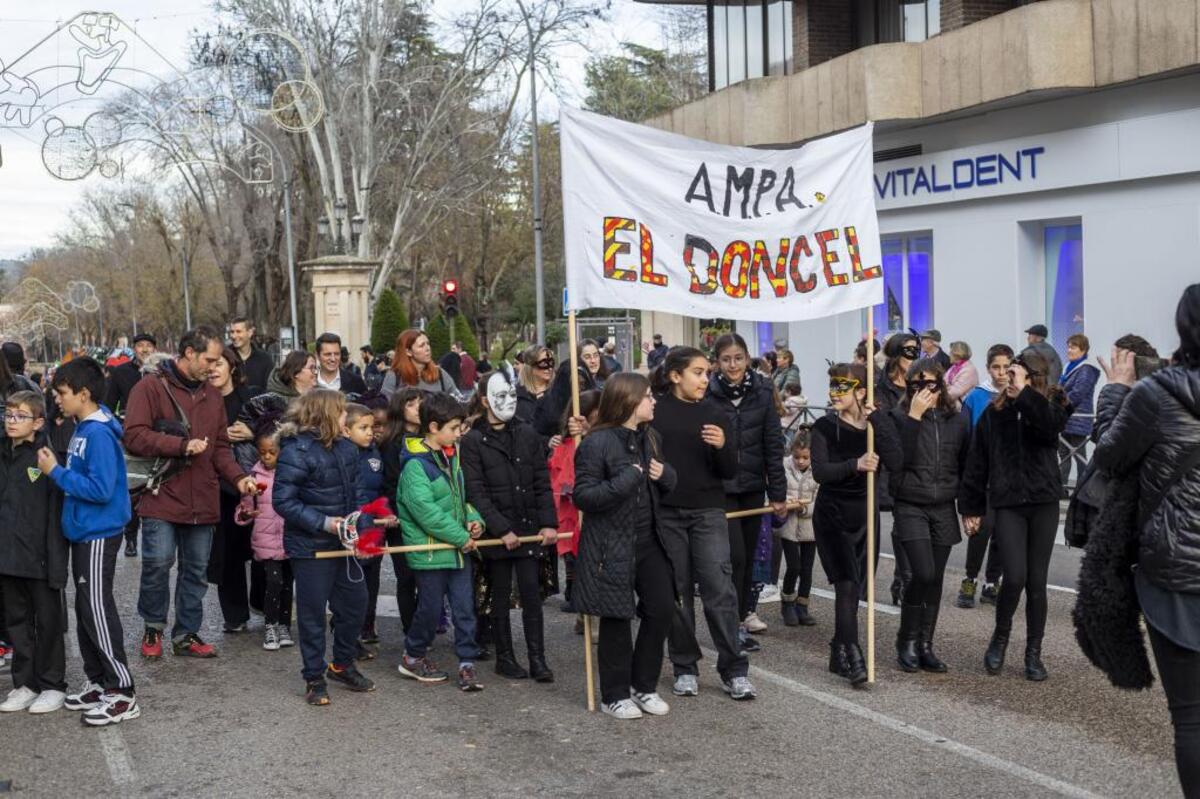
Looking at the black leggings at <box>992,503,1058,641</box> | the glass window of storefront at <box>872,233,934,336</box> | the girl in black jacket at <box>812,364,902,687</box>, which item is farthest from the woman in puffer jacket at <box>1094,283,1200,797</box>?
the glass window of storefront at <box>872,233,934,336</box>

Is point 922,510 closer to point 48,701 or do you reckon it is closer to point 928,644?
point 928,644

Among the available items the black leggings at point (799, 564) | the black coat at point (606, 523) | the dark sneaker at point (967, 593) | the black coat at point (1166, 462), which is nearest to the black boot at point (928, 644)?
the black leggings at point (799, 564)

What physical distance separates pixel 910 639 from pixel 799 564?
69.2 inches

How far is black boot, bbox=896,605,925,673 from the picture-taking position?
793 centimetres

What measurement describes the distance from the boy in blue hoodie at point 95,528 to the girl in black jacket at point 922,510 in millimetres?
4129

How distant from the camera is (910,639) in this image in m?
7.96

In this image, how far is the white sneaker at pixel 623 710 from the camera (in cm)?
705

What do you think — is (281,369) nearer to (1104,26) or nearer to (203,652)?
(203,652)

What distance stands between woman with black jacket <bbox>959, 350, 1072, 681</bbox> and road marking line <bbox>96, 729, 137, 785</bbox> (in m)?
4.47

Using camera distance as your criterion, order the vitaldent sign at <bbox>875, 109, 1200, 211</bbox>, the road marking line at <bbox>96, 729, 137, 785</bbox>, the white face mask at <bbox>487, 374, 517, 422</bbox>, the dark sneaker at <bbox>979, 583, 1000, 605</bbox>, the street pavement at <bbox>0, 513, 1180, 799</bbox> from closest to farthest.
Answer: the street pavement at <bbox>0, 513, 1180, 799</bbox>, the road marking line at <bbox>96, 729, 137, 785</bbox>, the white face mask at <bbox>487, 374, 517, 422</bbox>, the dark sneaker at <bbox>979, 583, 1000, 605</bbox>, the vitaldent sign at <bbox>875, 109, 1200, 211</bbox>

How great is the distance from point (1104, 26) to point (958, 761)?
15.1m

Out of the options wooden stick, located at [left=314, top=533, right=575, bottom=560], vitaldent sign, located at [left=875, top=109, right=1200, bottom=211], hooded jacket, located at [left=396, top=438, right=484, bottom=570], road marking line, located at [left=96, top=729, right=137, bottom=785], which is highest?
vitaldent sign, located at [left=875, top=109, right=1200, bottom=211]

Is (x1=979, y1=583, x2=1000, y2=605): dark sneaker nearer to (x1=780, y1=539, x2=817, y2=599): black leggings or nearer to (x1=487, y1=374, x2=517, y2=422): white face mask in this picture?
(x1=780, y1=539, x2=817, y2=599): black leggings

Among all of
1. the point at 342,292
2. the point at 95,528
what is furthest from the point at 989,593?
the point at 342,292
